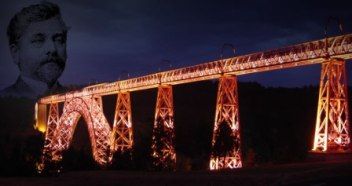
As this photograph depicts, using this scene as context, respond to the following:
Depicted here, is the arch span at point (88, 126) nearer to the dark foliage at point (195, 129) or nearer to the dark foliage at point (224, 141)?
the dark foliage at point (195, 129)

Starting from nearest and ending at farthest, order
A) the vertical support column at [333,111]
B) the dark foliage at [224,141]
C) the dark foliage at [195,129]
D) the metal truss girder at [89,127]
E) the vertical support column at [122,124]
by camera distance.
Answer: the vertical support column at [333,111] < the dark foliage at [224,141] < the dark foliage at [195,129] < the vertical support column at [122,124] < the metal truss girder at [89,127]

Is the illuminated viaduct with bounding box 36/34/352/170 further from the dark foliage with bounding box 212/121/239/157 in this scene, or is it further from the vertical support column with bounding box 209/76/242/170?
the dark foliage with bounding box 212/121/239/157

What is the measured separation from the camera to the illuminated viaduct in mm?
20328

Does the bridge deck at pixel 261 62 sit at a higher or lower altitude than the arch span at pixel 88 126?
higher

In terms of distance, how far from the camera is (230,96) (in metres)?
26.8

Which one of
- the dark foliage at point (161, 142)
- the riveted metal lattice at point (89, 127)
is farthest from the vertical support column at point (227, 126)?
the riveted metal lattice at point (89, 127)

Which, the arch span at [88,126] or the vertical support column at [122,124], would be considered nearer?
the vertical support column at [122,124]

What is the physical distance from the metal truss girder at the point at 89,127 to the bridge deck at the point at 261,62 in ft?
22.1

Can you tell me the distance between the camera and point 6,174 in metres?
23.6

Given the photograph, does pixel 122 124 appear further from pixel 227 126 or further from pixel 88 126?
pixel 227 126

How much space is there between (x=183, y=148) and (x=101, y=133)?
23.2 feet

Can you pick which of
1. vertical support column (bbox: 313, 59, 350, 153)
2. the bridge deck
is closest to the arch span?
the bridge deck

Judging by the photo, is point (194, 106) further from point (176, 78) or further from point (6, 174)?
point (6, 174)

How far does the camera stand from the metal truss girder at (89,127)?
133 feet
